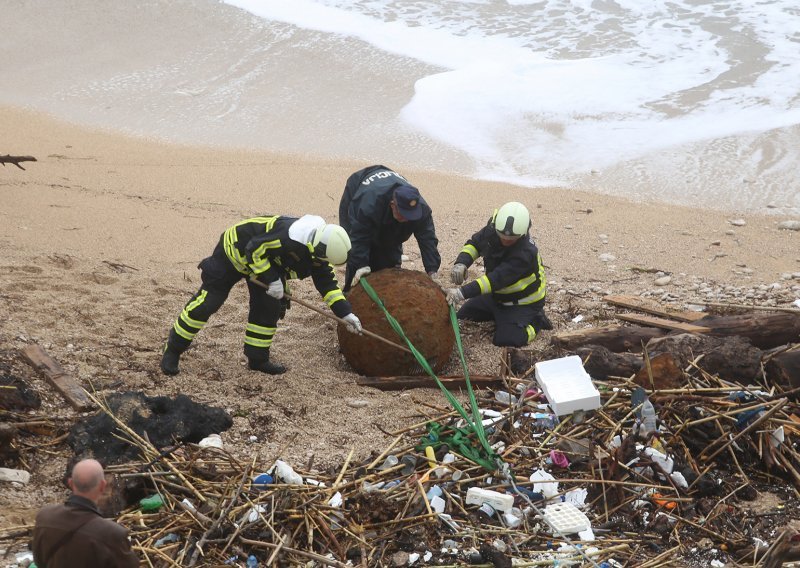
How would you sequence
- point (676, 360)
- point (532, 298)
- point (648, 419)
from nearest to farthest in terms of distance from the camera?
point (648, 419) < point (676, 360) < point (532, 298)

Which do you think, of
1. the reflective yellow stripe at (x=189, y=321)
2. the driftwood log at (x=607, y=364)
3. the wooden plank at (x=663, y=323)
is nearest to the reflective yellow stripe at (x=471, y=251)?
the wooden plank at (x=663, y=323)

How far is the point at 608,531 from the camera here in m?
4.92

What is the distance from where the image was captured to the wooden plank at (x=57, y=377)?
5.80m

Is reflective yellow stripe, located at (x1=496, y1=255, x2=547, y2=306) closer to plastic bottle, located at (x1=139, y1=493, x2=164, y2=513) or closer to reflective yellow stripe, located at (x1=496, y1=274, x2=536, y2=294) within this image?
reflective yellow stripe, located at (x1=496, y1=274, x2=536, y2=294)

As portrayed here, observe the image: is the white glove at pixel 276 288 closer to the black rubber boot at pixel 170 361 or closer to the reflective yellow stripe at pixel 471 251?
the black rubber boot at pixel 170 361

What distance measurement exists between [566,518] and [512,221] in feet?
9.89

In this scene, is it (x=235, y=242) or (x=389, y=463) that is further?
(x=235, y=242)

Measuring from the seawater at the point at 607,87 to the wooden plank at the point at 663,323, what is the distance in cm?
397

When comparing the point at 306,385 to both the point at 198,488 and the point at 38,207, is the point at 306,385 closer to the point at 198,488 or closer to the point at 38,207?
the point at 198,488

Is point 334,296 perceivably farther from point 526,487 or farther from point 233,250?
point 526,487

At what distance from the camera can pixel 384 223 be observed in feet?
25.3

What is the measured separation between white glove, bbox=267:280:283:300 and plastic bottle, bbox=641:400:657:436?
2.67 m

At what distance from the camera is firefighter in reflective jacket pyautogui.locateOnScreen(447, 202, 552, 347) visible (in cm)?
739

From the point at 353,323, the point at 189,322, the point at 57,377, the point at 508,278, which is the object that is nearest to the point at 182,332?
the point at 189,322
